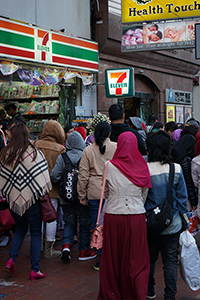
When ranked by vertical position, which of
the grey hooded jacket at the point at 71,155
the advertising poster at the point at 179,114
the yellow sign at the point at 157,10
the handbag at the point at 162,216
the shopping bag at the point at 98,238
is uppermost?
the yellow sign at the point at 157,10

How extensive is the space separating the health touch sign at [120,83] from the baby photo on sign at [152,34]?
A: 1.10 meters

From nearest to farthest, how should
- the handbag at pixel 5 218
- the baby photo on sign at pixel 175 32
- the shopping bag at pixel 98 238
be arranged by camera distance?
the shopping bag at pixel 98 238, the handbag at pixel 5 218, the baby photo on sign at pixel 175 32

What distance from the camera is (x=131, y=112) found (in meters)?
17.7

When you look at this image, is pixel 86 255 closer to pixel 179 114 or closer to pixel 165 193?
pixel 165 193

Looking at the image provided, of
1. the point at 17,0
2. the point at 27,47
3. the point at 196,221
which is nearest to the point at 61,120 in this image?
the point at 27,47

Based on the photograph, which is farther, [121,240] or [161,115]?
[161,115]

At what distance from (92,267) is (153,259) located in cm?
172

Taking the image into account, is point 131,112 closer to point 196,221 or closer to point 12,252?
point 196,221

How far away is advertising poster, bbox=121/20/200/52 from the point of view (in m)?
12.6

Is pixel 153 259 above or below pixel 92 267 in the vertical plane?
above

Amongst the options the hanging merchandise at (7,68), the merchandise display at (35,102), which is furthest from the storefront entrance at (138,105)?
the hanging merchandise at (7,68)

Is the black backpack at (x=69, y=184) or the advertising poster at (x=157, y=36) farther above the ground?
the advertising poster at (x=157, y=36)

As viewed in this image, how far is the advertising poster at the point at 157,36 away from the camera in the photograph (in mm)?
12625

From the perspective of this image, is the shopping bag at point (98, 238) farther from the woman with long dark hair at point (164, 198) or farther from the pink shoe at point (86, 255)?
the pink shoe at point (86, 255)
